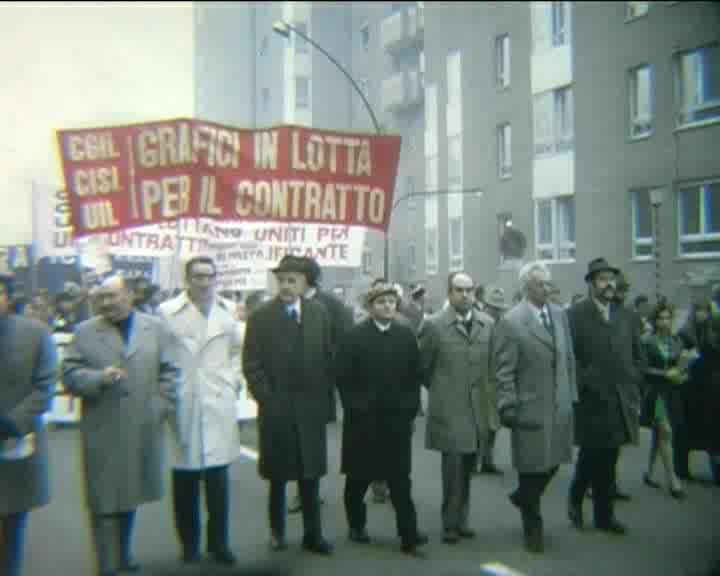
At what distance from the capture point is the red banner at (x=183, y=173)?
9.23 m

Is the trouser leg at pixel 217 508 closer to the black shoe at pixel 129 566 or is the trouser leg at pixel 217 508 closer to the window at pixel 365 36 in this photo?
the black shoe at pixel 129 566

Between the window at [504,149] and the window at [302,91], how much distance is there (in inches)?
744

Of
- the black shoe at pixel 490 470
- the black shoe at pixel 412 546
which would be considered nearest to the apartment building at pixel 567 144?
the black shoe at pixel 490 470

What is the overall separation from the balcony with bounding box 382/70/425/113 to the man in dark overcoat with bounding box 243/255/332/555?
118ft

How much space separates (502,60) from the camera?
33.3 metres

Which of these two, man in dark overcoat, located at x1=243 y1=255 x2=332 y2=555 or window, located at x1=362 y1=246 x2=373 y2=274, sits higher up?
window, located at x1=362 y1=246 x2=373 y2=274

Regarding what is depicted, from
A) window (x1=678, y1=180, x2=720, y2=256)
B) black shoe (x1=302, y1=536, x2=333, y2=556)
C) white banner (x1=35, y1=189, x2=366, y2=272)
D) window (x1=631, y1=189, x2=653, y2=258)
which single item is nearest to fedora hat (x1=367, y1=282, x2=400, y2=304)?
black shoe (x1=302, y1=536, x2=333, y2=556)

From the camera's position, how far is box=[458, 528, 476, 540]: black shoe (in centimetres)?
780

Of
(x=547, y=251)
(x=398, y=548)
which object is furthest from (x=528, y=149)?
(x=398, y=548)

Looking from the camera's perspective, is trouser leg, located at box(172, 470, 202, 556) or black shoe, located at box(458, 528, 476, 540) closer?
trouser leg, located at box(172, 470, 202, 556)

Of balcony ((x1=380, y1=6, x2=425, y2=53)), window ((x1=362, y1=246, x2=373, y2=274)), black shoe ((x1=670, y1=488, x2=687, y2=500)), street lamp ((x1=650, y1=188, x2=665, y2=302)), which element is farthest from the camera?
balcony ((x1=380, y1=6, x2=425, y2=53))

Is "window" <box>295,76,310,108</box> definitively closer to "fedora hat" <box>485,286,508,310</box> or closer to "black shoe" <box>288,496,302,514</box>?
"fedora hat" <box>485,286,508,310</box>

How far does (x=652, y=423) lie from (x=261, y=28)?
159 ft

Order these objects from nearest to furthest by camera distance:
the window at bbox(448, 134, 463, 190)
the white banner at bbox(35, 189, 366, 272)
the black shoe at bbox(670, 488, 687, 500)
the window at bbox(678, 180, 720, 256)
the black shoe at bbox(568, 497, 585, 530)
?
the black shoe at bbox(568, 497, 585, 530) → the black shoe at bbox(670, 488, 687, 500) → the white banner at bbox(35, 189, 366, 272) → the window at bbox(678, 180, 720, 256) → the window at bbox(448, 134, 463, 190)
